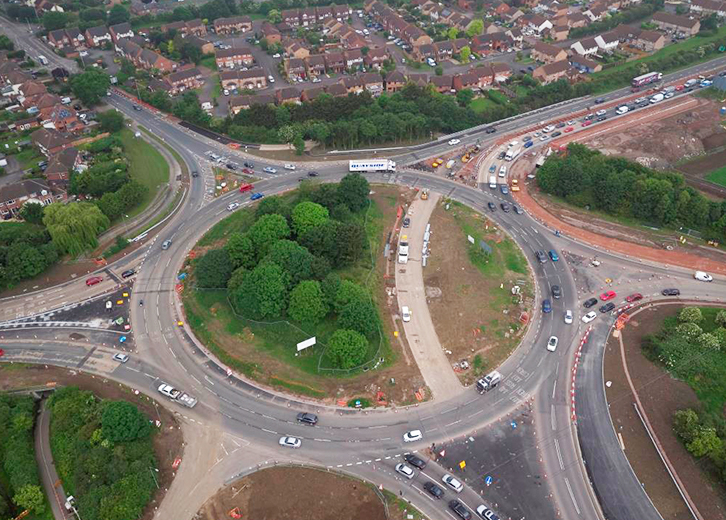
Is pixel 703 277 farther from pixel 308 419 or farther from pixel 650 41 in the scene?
pixel 650 41

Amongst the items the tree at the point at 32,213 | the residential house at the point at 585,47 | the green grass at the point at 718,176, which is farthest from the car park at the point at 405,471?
the residential house at the point at 585,47

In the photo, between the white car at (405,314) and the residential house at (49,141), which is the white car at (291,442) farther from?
the residential house at (49,141)

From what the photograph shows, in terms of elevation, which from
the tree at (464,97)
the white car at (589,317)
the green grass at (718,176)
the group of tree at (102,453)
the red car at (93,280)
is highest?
the tree at (464,97)

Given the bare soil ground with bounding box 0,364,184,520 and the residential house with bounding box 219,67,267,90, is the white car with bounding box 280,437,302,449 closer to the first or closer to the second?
the bare soil ground with bounding box 0,364,184,520

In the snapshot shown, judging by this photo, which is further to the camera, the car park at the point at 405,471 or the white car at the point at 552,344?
the white car at the point at 552,344

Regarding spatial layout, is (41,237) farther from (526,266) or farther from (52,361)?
(526,266)

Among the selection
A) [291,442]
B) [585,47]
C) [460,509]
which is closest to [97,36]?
[585,47]

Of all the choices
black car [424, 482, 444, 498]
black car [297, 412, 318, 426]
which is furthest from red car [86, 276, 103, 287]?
black car [424, 482, 444, 498]

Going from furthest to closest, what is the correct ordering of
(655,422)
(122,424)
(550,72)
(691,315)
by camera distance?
(550,72) → (691,315) → (655,422) → (122,424)
